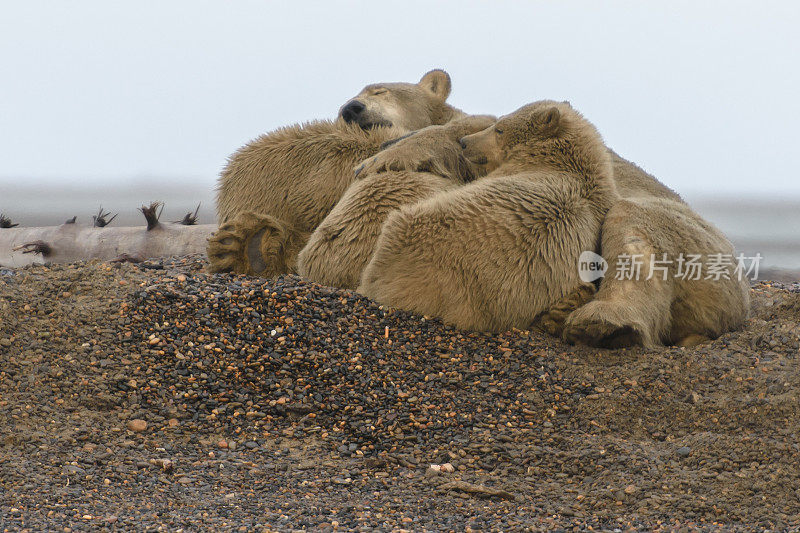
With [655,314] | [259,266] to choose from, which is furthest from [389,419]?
[259,266]

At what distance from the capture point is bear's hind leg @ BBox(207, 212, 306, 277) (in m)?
6.39

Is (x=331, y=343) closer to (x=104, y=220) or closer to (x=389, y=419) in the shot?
(x=389, y=419)

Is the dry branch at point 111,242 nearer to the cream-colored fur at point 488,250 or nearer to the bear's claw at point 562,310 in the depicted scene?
the cream-colored fur at point 488,250

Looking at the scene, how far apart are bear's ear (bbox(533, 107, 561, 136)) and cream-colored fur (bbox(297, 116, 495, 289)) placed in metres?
0.55

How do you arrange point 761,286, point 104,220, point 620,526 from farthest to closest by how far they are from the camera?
point 104,220 < point 761,286 < point 620,526

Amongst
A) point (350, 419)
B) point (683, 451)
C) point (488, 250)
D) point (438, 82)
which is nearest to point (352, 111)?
point (438, 82)

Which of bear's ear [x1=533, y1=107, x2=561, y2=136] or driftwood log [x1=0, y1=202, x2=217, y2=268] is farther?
driftwood log [x1=0, y1=202, x2=217, y2=268]

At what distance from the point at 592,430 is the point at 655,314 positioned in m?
1.15

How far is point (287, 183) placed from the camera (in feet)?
21.9

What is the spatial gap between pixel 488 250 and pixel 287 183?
191cm

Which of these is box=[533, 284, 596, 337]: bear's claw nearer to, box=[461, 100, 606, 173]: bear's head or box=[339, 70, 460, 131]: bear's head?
box=[461, 100, 606, 173]: bear's head

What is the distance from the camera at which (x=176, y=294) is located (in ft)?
17.9

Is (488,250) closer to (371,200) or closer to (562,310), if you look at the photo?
(562,310)

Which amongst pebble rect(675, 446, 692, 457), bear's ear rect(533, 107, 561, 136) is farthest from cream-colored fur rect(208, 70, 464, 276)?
pebble rect(675, 446, 692, 457)
